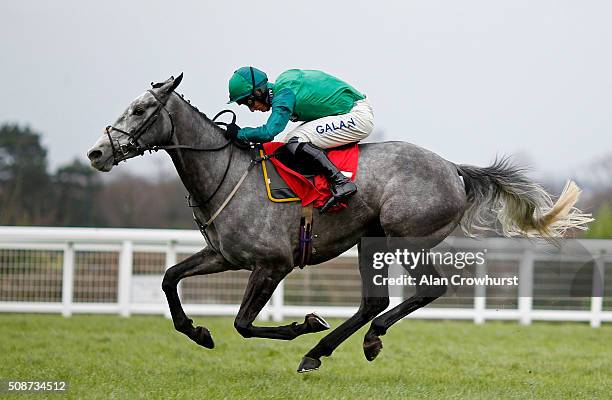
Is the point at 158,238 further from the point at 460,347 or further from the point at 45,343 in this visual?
the point at 460,347

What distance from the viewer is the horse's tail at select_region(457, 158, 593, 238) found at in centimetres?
658

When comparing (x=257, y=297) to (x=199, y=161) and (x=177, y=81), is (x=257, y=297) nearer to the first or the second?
(x=199, y=161)

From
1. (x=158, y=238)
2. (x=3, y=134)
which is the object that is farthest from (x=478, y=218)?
(x=3, y=134)

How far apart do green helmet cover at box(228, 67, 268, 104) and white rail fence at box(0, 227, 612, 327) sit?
5.69 metres

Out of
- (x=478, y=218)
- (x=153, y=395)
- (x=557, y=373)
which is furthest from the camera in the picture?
(x=557, y=373)

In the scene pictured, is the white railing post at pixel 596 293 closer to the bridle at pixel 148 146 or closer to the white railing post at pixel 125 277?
the white railing post at pixel 125 277

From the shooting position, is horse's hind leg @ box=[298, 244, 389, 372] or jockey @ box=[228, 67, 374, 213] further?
horse's hind leg @ box=[298, 244, 389, 372]

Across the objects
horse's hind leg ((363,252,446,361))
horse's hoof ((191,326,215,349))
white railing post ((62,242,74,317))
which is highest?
white railing post ((62,242,74,317))

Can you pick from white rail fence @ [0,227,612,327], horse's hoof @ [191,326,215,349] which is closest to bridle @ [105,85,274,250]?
horse's hoof @ [191,326,215,349]

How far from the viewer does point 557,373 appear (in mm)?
7215

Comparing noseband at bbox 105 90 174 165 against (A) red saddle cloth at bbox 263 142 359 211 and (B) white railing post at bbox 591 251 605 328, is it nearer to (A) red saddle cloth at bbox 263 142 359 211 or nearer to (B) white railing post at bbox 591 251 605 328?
(A) red saddle cloth at bbox 263 142 359 211

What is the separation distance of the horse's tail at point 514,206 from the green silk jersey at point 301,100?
1033 millimetres

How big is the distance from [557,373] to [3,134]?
62.4 ft

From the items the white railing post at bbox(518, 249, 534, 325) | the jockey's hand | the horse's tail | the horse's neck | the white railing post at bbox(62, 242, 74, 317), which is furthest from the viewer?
the white railing post at bbox(518, 249, 534, 325)
